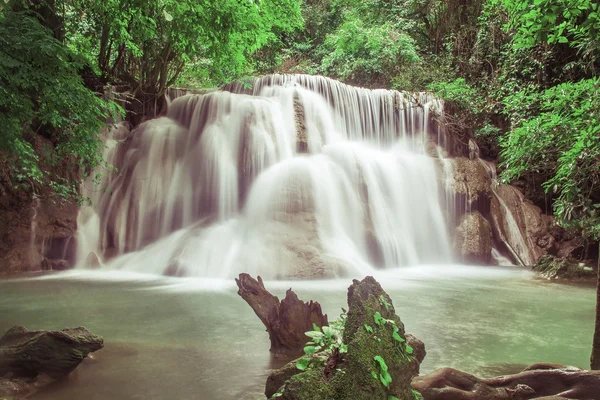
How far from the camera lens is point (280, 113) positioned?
15094 mm

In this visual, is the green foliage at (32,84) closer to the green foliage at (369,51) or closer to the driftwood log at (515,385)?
the driftwood log at (515,385)

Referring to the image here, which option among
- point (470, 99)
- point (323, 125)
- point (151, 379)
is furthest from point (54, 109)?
point (470, 99)

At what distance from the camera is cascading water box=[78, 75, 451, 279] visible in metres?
→ 11.5

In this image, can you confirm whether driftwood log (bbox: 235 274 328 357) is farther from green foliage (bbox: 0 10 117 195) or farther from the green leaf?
green foliage (bbox: 0 10 117 195)

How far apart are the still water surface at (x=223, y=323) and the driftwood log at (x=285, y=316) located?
28 cm

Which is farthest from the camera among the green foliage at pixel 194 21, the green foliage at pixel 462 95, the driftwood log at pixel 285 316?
the green foliage at pixel 462 95

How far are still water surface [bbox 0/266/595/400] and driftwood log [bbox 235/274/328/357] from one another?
0.91 ft

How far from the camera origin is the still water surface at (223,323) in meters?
4.59

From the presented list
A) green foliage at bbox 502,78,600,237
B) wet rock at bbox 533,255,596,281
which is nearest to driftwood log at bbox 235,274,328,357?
green foliage at bbox 502,78,600,237

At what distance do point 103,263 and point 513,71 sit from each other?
1521 centimetres

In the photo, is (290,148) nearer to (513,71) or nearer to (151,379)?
(513,71)

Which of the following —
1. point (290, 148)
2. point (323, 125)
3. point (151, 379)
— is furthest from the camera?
point (323, 125)

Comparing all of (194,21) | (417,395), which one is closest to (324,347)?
(417,395)

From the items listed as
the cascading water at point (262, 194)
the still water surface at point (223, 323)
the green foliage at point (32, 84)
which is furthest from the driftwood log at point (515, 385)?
the cascading water at point (262, 194)
